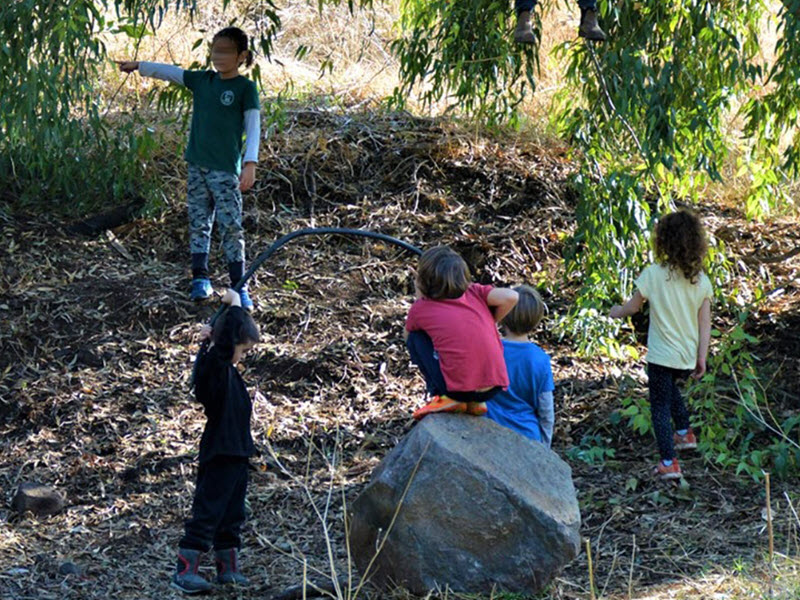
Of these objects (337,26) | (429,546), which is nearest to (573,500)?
(429,546)

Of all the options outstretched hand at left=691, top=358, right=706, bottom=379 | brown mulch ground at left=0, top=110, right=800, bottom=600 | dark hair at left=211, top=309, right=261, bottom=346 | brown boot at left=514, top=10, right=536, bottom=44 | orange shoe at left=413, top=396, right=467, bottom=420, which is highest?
brown boot at left=514, top=10, right=536, bottom=44

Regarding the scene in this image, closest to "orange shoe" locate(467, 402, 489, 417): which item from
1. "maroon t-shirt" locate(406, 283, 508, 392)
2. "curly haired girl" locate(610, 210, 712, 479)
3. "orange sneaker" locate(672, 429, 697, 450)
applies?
"maroon t-shirt" locate(406, 283, 508, 392)

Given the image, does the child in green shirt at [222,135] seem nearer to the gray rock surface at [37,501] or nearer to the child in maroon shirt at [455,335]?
the gray rock surface at [37,501]

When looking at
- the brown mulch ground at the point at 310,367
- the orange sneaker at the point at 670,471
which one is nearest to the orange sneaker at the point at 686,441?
the brown mulch ground at the point at 310,367

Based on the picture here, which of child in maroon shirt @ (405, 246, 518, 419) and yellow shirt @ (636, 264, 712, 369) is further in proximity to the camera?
yellow shirt @ (636, 264, 712, 369)

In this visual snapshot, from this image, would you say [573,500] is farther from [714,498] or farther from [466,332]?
[714,498]

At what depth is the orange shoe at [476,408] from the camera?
14.3ft

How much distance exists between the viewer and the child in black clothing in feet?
14.0

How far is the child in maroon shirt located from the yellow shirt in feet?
3.74

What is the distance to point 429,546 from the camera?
162 inches

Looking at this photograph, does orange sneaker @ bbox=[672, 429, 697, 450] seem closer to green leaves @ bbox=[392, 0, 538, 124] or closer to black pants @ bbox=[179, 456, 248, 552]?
black pants @ bbox=[179, 456, 248, 552]

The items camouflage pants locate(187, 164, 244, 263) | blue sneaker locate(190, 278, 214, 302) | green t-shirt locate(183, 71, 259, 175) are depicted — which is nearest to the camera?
green t-shirt locate(183, 71, 259, 175)

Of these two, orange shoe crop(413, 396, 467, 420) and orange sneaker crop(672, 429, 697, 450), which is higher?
orange shoe crop(413, 396, 467, 420)

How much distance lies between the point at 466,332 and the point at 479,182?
4.22m
